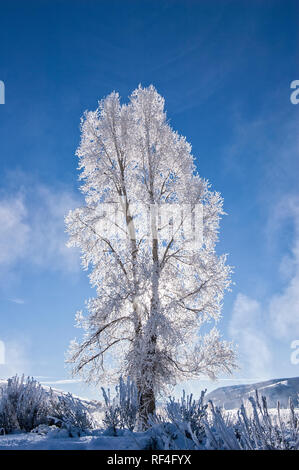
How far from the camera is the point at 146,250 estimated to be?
9.26m

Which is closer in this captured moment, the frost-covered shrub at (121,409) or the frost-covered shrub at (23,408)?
the frost-covered shrub at (121,409)

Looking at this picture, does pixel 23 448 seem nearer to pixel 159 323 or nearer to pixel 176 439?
pixel 176 439

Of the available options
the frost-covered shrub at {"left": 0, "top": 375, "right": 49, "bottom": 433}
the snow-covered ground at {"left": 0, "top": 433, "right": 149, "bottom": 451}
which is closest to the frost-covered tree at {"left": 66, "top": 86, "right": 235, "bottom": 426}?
the frost-covered shrub at {"left": 0, "top": 375, "right": 49, "bottom": 433}

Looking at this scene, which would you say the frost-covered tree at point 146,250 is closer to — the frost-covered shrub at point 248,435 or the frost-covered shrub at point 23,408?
the frost-covered shrub at point 23,408

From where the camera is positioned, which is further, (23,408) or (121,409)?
(23,408)

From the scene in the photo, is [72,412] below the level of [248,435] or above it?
below

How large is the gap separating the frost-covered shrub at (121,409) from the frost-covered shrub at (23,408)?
128cm

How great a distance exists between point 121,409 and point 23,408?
157 centimetres

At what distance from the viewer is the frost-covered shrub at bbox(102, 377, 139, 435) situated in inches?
132

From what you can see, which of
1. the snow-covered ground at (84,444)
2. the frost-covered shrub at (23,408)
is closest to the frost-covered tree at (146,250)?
the frost-covered shrub at (23,408)

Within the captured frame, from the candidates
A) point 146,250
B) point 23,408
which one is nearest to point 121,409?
point 23,408

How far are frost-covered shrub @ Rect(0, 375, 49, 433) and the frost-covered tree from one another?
3.25 m

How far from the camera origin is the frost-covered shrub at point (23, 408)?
13.4ft

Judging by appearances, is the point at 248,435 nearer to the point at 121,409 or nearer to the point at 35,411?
the point at 121,409
